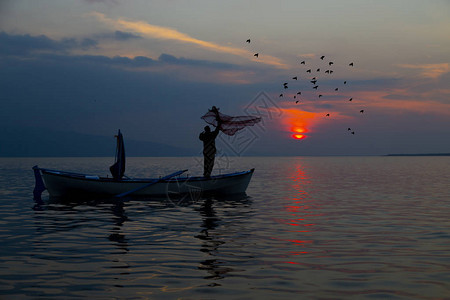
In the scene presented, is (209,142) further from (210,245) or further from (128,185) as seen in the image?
(210,245)

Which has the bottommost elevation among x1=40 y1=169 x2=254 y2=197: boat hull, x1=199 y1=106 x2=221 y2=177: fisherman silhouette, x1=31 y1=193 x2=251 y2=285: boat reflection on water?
x1=31 y1=193 x2=251 y2=285: boat reflection on water

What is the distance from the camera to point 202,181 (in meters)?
30.2

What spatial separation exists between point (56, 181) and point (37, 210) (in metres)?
4.69

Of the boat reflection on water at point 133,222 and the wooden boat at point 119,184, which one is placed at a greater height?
the wooden boat at point 119,184

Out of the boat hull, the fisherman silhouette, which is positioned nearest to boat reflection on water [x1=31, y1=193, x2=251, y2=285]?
the boat hull

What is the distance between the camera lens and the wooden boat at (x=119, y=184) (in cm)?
2867

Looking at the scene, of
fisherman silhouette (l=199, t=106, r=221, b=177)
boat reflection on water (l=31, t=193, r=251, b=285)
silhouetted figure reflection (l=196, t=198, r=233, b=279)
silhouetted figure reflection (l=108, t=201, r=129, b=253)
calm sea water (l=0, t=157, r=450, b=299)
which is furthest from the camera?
fisherman silhouette (l=199, t=106, r=221, b=177)

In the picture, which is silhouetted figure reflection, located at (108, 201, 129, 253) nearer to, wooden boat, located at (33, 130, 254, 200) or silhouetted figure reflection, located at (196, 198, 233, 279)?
wooden boat, located at (33, 130, 254, 200)

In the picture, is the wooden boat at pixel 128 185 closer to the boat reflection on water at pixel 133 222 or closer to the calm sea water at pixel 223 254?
the boat reflection on water at pixel 133 222

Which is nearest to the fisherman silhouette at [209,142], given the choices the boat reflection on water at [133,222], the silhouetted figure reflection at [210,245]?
the boat reflection on water at [133,222]

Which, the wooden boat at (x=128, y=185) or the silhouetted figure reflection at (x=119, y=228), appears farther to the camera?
the wooden boat at (x=128, y=185)

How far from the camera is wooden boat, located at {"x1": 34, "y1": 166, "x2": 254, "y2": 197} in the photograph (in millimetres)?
28641

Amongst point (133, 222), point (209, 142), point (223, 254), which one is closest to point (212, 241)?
point (223, 254)

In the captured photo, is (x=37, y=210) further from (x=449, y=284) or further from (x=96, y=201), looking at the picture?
(x=449, y=284)
